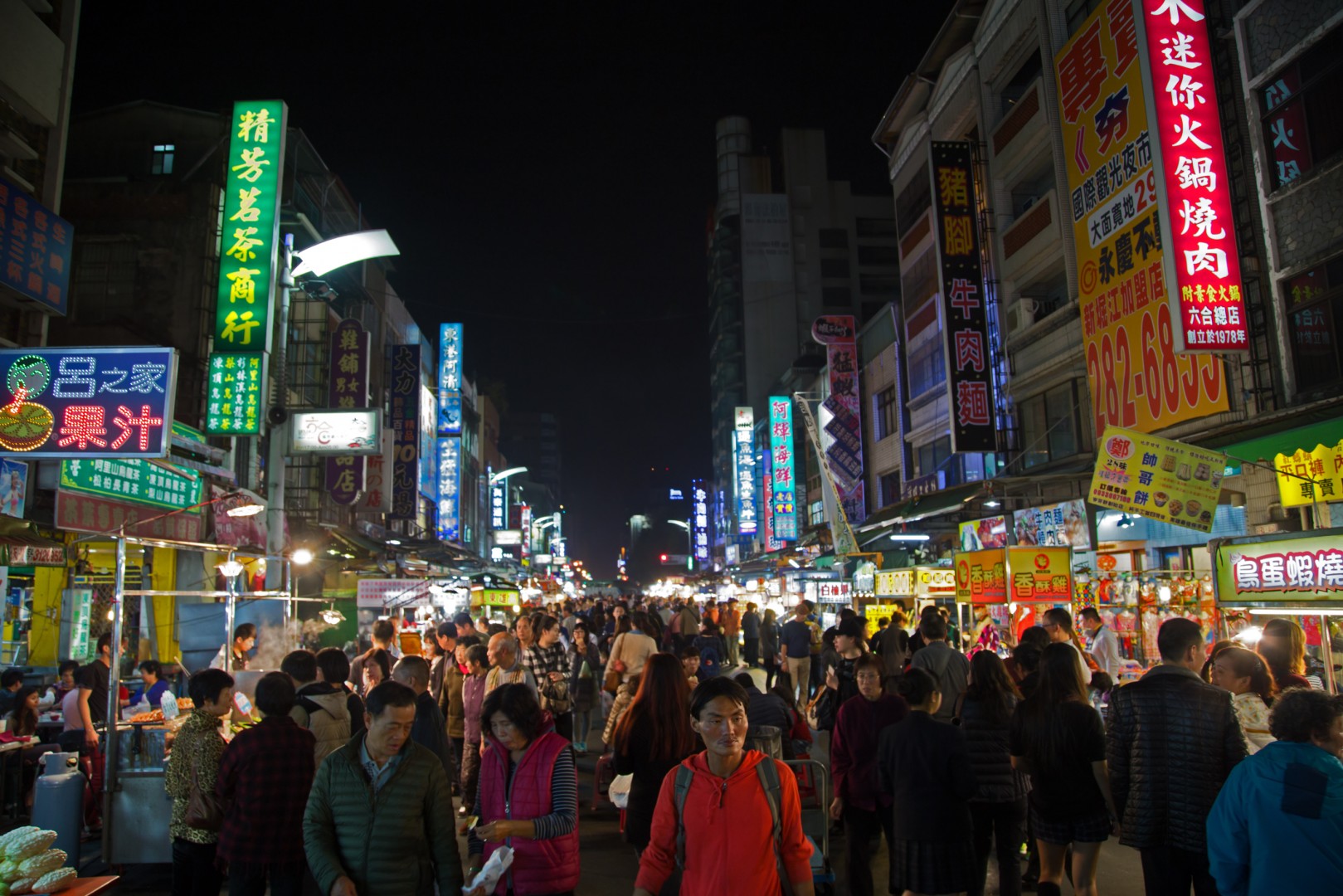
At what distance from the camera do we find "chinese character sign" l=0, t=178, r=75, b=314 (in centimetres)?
1148

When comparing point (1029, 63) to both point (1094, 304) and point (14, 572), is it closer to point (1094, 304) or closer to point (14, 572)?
point (1094, 304)

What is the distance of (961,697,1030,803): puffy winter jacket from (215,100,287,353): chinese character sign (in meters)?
14.5

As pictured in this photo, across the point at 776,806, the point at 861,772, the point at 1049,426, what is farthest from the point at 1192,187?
the point at 776,806

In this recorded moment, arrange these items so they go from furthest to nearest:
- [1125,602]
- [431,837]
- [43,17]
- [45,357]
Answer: [43,17], [1125,602], [45,357], [431,837]

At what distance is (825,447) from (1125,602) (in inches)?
1101

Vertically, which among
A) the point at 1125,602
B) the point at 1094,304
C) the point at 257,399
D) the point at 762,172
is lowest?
the point at 1125,602

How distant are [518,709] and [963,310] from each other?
17.9m

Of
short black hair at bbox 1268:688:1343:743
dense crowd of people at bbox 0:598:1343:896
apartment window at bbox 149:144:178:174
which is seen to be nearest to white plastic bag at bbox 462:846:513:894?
dense crowd of people at bbox 0:598:1343:896

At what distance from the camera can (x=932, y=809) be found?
4.98 m

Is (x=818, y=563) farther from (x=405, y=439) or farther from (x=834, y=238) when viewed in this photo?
(x=834, y=238)

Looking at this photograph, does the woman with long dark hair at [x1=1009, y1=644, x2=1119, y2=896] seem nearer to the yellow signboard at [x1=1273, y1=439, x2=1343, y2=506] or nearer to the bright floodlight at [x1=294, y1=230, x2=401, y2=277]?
the yellow signboard at [x1=1273, y1=439, x2=1343, y2=506]

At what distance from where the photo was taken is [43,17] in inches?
587

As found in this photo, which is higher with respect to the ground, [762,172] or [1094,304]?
[762,172]

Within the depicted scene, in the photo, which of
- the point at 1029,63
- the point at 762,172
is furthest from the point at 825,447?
the point at 762,172
